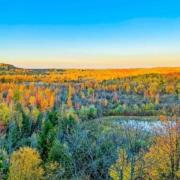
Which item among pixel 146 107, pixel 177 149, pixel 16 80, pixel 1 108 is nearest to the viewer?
pixel 177 149

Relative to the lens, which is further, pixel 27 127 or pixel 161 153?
pixel 27 127

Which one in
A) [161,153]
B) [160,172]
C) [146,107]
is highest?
[161,153]

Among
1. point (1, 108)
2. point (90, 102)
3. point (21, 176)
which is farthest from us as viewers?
point (90, 102)

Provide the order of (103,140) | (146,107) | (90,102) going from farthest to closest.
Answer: (90,102)
(146,107)
(103,140)

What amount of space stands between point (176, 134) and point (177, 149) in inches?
42.0

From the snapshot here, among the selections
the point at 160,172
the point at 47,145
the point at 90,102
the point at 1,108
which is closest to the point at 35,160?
the point at 47,145

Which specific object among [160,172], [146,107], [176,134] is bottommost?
[146,107]

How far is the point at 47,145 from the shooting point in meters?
31.4

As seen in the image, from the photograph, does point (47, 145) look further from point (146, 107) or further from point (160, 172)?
point (146, 107)

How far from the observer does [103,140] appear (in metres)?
27.9

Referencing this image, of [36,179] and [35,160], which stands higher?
[35,160]

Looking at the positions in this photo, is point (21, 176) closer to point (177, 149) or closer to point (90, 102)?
point (177, 149)

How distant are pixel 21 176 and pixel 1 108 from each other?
38.3 m

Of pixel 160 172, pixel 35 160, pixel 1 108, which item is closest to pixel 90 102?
pixel 1 108
